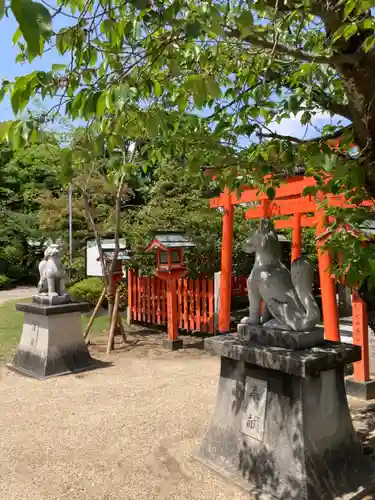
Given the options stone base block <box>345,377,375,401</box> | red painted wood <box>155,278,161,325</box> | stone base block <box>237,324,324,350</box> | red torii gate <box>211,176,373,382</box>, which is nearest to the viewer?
stone base block <box>237,324,324,350</box>

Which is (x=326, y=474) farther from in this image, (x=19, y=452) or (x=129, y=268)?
(x=129, y=268)

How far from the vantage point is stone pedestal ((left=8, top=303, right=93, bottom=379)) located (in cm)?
654

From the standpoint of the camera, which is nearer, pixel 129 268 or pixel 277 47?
pixel 277 47

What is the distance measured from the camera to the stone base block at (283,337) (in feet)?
10.6

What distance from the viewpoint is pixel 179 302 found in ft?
31.9

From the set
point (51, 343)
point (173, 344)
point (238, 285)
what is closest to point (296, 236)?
point (173, 344)

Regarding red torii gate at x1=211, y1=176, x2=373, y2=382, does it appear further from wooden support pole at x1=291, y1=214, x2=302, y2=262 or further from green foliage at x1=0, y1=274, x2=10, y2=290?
green foliage at x1=0, y1=274, x2=10, y2=290

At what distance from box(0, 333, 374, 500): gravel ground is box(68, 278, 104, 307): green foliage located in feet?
17.1

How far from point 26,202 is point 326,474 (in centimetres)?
2192

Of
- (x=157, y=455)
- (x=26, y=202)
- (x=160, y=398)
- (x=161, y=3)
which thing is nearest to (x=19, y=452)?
(x=157, y=455)

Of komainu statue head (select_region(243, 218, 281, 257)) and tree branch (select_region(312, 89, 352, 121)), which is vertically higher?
tree branch (select_region(312, 89, 352, 121))

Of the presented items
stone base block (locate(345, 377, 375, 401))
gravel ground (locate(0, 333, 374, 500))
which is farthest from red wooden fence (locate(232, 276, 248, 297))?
stone base block (locate(345, 377, 375, 401))

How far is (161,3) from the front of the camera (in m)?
2.37

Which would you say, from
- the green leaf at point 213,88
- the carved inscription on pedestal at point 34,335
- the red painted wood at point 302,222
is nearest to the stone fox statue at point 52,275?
the carved inscription on pedestal at point 34,335
